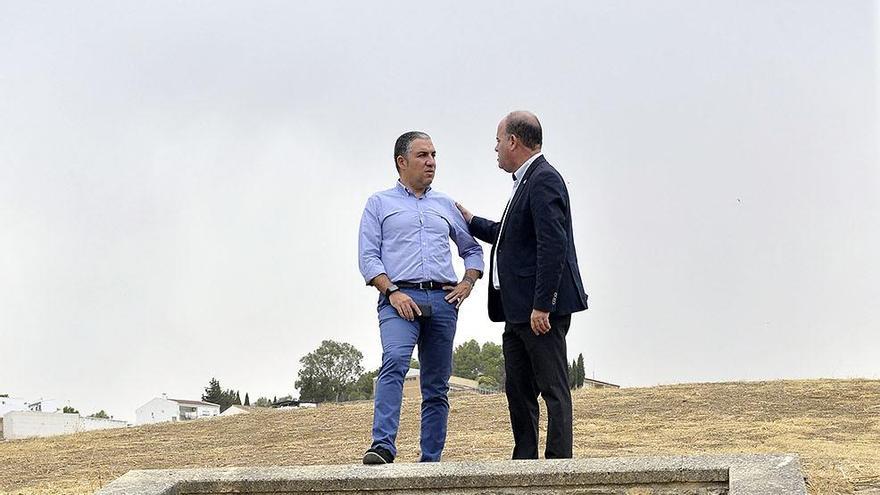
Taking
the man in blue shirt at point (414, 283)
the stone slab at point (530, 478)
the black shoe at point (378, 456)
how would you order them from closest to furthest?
the stone slab at point (530, 478)
the black shoe at point (378, 456)
the man in blue shirt at point (414, 283)

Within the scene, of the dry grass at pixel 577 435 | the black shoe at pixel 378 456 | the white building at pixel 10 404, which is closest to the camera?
the black shoe at pixel 378 456

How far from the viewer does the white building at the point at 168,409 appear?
5688 cm

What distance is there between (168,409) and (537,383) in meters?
54.7

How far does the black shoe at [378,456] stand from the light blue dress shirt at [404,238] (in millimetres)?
982

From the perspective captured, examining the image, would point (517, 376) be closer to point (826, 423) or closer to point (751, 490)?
point (751, 490)

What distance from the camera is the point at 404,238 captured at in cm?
664

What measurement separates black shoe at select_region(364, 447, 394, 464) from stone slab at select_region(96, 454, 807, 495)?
13 cm

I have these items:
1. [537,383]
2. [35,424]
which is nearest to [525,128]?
[537,383]

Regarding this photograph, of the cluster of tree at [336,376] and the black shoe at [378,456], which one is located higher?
the cluster of tree at [336,376]

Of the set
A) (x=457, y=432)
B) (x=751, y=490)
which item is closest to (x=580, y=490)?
(x=751, y=490)

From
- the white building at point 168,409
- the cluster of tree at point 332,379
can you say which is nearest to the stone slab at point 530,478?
the cluster of tree at point 332,379

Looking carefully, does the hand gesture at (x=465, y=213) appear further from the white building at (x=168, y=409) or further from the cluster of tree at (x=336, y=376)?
the white building at (x=168, y=409)

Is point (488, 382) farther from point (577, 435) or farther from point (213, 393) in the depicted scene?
point (577, 435)

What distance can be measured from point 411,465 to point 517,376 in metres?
0.88
